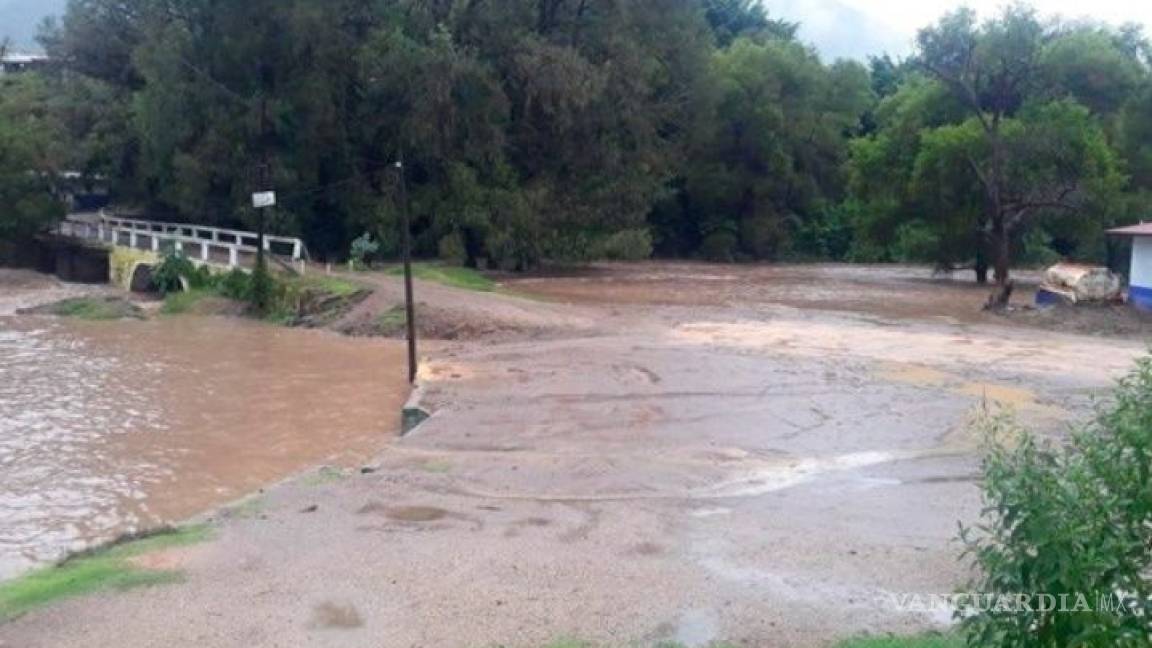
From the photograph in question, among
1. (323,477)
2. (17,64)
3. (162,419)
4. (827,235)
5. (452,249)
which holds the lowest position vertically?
(162,419)

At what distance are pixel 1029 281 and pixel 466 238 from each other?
21394 mm

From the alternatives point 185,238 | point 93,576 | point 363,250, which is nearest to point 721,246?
point 363,250

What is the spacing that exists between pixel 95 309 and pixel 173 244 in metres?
6.08

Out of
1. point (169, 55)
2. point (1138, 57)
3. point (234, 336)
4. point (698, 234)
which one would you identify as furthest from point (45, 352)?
point (1138, 57)

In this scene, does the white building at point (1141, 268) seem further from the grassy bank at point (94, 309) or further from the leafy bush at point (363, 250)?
the grassy bank at point (94, 309)

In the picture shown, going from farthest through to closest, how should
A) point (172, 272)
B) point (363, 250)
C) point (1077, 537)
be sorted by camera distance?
1. point (363, 250)
2. point (172, 272)
3. point (1077, 537)

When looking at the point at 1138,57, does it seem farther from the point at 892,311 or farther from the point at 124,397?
the point at 124,397

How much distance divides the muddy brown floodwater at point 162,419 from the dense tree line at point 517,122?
37.5 feet

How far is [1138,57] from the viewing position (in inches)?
2014

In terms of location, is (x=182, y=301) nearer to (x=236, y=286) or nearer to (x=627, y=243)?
(x=236, y=286)

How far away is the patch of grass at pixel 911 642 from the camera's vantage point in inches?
282

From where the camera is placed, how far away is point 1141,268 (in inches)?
1177

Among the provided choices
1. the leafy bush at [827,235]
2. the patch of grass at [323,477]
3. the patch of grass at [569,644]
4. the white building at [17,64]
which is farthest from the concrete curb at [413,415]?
the white building at [17,64]

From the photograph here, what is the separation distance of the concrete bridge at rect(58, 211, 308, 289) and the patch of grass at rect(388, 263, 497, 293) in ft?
11.2
